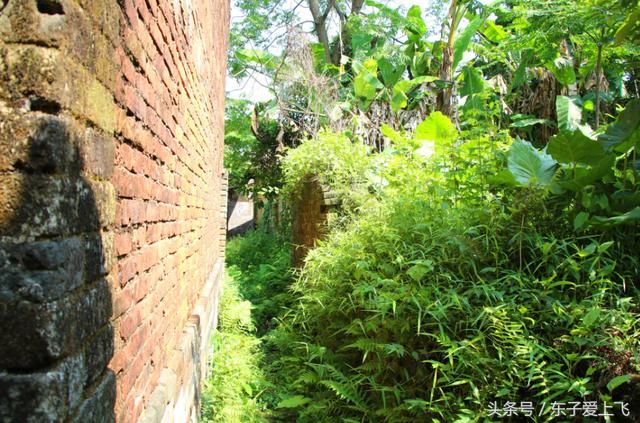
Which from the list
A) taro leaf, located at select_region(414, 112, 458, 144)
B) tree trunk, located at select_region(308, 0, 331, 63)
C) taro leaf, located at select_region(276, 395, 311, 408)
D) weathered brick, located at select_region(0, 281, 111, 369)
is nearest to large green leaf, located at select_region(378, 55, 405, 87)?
taro leaf, located at select_region(414, 112, 458, 144)

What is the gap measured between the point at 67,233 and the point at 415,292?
312cm

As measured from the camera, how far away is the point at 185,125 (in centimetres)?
314

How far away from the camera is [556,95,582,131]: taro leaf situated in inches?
239

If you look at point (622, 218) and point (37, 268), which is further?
point (622, 218)

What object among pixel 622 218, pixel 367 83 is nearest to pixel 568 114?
pixel 622 218

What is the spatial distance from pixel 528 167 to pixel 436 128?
2.43 metres

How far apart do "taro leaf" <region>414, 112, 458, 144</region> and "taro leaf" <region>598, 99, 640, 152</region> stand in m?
2.49

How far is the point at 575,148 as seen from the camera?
13.2ft

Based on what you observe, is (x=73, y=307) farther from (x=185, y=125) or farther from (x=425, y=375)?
(x=425, y=375)

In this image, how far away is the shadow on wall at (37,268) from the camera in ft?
3.24

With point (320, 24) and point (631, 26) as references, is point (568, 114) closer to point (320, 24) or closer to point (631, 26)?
point (631, 26)

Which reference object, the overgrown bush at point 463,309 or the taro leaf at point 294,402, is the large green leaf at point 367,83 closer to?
the overgrown bush at point 463,309

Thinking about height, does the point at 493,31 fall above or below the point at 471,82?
above

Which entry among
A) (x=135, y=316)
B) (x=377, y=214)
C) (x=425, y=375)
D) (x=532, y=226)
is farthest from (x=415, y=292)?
(x=135, y=316)
